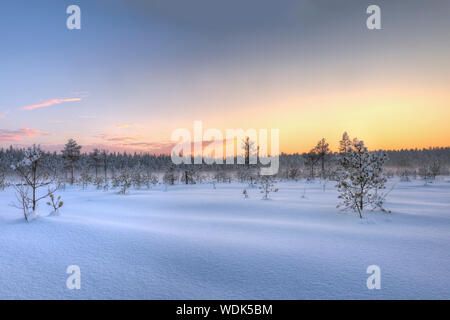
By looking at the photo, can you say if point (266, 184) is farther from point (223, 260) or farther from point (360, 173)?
point (223, 260)

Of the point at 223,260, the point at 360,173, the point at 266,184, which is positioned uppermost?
the point at 360,173

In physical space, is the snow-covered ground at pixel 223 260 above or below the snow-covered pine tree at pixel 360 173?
below

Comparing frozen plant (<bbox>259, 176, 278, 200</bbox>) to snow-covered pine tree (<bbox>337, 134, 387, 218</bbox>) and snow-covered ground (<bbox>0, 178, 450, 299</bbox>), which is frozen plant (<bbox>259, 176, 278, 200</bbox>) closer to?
snow-covered pine tree (<bbox>337, 134, 387, 218</bbox>)

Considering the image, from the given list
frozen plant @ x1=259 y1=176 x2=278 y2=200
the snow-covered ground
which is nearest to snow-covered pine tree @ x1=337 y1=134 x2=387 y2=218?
the snow-covered ground

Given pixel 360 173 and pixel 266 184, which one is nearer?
pixel 360 173

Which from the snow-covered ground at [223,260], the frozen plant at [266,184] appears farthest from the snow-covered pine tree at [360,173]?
the frozen plant at [266,184]

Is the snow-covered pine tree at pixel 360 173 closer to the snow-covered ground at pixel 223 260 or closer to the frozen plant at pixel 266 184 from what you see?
the snow-covered ground at pixel 223 260

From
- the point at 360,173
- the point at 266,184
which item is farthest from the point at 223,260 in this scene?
the point at 266,184

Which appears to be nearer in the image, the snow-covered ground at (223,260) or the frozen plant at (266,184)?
the snow-covered ground at (223,260)

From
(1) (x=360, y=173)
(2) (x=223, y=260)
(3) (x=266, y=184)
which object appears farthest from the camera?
(3) (x=266, y=184)

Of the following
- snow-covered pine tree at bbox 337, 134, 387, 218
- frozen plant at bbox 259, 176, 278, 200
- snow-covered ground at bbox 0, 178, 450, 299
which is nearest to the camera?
snow-covered ground at bbox 0, 178, 450, 299
